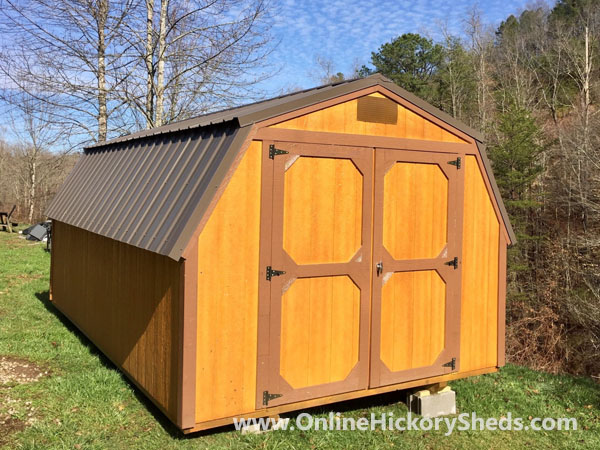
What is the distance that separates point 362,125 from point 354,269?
1322 millimetres

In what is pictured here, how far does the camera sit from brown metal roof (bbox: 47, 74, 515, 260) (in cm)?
423

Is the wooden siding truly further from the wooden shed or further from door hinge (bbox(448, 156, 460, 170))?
door hinge (bbox(448, 156, 460, 170))

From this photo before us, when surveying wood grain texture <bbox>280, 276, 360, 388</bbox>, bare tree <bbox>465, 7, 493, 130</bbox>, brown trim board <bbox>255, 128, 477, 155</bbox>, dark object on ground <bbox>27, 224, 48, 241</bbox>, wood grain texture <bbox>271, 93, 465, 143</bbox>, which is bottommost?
wood grain texture <bbox>280, 276, 360, 388</bbox>

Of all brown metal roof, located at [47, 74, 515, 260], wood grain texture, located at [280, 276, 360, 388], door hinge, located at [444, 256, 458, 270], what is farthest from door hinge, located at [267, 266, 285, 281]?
door hinge, located at [444, 256, 458, 270]

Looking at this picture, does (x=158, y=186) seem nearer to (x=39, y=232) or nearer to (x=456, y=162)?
(x=456, y=162)

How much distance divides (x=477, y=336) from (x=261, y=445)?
262 cm

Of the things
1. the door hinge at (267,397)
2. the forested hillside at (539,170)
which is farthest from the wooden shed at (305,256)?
the forested hillside at (539,170)

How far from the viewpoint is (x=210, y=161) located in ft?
14.3

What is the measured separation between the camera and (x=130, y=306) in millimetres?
5570

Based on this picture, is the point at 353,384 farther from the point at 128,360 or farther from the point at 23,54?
the point at 23,54

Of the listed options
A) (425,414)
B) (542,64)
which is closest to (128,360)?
(425,414)

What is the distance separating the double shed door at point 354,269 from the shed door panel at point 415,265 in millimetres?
11

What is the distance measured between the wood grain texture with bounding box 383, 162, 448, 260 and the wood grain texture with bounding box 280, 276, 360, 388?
0.68m

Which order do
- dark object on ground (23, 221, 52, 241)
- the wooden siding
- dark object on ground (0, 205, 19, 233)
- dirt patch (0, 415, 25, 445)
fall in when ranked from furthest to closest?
1. dark object on ground (0, 205, 19, 233)
2. dark object on ground (23, 221, 52, 241)
3. dirt patch (0, 415, 25, 445)
4. the wooden siding
